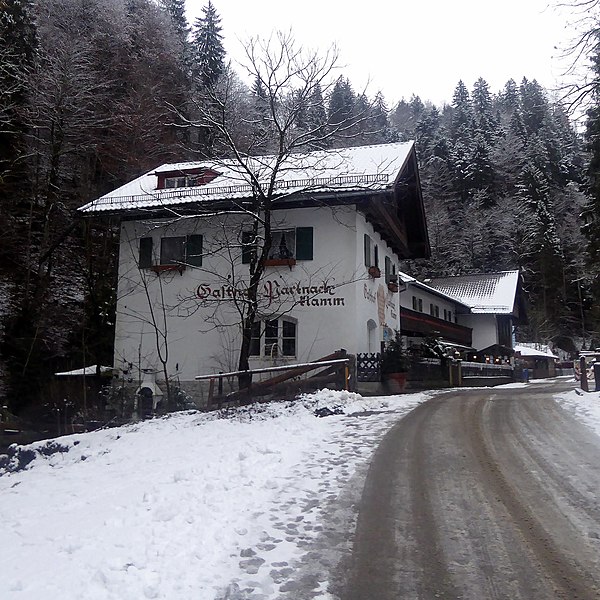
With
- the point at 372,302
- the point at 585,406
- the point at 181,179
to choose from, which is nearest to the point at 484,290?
the point at 372,302

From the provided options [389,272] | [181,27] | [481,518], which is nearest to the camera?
[481,518]

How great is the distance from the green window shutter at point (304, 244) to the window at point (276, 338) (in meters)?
2.10

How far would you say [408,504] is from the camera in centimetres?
616

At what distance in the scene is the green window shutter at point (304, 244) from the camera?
1897cm

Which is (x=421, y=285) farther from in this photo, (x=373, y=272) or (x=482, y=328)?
(x=373, y=272)

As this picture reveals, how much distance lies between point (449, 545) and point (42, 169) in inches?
1101

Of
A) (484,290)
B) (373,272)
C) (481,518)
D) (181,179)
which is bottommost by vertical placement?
(481,518)

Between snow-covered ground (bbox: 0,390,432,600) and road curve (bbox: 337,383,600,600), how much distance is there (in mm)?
332

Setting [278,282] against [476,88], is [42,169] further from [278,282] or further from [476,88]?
[476,88]

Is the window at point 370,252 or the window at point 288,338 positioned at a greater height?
the window at point 370,252

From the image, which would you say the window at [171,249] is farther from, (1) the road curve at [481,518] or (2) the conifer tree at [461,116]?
(2) the conifer tree at [461,116]

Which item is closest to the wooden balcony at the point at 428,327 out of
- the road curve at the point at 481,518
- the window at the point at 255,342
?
the window at the point at 255,342

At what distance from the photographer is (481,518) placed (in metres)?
5.67

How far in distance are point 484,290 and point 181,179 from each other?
3040 cm
